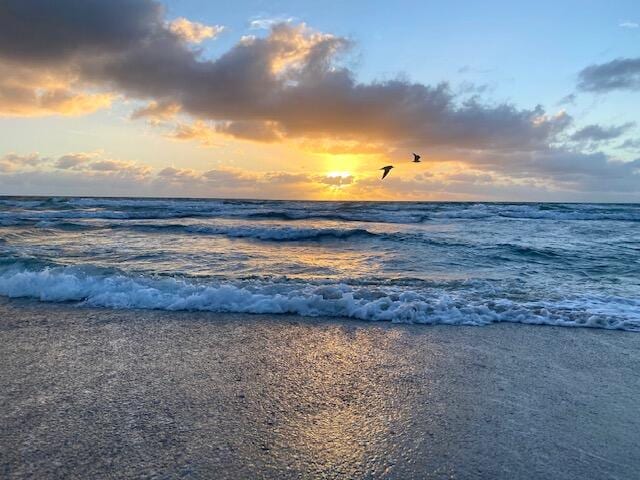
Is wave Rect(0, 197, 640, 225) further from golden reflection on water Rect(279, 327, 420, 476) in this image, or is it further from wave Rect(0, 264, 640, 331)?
golden reflection on water Rect(279, 327, 420, 476)

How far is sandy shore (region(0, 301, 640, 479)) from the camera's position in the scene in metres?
2.63

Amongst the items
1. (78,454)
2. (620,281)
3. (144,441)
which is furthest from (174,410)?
(620,281)

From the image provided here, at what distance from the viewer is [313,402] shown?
133 inches

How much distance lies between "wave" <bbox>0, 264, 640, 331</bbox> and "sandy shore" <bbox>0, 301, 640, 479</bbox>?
47cm

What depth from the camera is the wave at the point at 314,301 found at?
584cm

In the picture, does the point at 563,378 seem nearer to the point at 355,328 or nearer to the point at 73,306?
the point at 355,328

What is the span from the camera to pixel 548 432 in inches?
119

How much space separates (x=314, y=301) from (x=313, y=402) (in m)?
2.85

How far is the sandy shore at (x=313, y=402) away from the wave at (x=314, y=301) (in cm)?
47

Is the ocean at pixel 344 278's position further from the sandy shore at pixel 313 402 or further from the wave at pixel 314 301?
the sandy shore at pixel 313 402

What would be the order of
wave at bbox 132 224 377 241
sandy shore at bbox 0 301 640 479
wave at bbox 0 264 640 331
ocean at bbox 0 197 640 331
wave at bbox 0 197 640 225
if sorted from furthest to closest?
1. wave at bbox 0 197 640 225
2. wave at bbox 132 224 377 241
3. ocean at bbox 0 197 640 331
4. wave at bbox 0 264 640 331
5. sandy shore at bbox 0 301 640 479

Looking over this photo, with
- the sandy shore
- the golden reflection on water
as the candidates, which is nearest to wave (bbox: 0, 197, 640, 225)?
the sandy shore

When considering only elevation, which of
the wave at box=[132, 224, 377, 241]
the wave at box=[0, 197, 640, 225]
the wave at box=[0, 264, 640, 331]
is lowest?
the wave at box=[0, 264, 640, 331]

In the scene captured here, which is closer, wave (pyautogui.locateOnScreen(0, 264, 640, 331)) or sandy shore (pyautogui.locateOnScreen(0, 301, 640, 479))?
sandy shore (pyautogui.locateOnScreen(0, 301, 640, 479))
